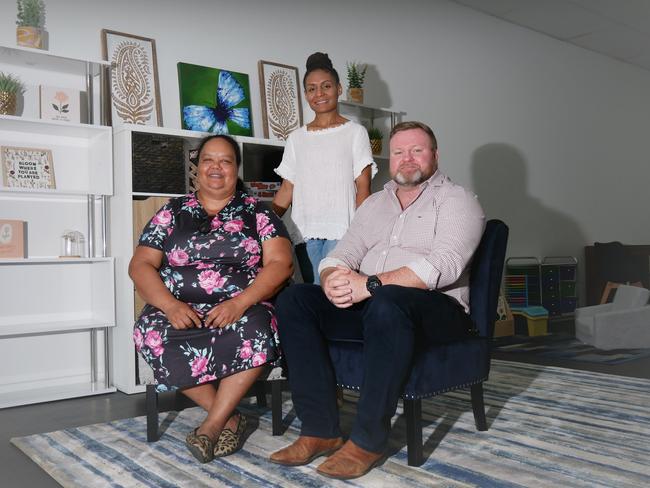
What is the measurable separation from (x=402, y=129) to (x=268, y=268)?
28.4 inches

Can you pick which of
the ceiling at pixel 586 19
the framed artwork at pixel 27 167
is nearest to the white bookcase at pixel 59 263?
the framed artwork at pixel 27 167

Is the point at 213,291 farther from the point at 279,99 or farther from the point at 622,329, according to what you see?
the point at 622,329

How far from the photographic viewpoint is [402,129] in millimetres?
2420

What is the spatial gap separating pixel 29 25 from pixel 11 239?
42.4 inches

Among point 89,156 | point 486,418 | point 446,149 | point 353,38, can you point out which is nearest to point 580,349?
point 446,149

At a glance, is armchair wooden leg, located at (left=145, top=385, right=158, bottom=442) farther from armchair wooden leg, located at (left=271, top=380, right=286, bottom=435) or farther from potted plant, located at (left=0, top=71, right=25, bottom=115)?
potted plant, located at (left=0, top=71, right=25, bottom=115)

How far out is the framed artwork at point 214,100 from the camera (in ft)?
12.8

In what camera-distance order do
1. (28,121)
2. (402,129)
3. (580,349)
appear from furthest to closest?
(580,349)
(28,121)
(402,129)

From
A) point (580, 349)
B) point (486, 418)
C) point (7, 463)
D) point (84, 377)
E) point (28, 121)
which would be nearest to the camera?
point (7, 463)

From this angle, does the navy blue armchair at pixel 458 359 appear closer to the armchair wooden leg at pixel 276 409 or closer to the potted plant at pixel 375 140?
the armchair wooden leg at pixel 276 409

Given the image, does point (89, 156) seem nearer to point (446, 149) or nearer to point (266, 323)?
point (266, 323)

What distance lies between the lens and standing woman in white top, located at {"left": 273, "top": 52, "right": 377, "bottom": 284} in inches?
117

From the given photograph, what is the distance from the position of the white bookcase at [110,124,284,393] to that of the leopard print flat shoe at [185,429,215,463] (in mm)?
1216

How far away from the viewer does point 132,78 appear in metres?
3.68
